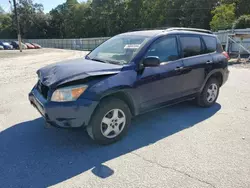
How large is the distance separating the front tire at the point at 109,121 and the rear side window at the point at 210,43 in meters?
2.72

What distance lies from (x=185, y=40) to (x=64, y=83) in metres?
2.71

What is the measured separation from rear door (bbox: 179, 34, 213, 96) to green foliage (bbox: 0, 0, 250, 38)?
18.8 m

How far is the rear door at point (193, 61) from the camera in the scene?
4.72 m

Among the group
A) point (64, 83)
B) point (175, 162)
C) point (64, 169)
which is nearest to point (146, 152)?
point (175, 162)

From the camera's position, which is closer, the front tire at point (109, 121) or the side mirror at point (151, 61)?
the front tire at point (109, 121)

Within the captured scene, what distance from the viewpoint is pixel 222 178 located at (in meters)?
2.91

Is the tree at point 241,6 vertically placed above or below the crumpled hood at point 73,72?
above

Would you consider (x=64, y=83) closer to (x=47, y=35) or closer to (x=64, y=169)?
(x=64, y=169)

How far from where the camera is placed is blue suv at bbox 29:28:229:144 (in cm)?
339

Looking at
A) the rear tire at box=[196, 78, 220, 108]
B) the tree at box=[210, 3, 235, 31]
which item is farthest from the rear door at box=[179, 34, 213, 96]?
the tree at box=[210, 3, 235, 31]

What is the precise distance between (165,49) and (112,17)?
56.2 metres

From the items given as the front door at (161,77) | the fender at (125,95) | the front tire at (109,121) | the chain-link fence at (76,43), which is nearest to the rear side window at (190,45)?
the front door at (161,77)

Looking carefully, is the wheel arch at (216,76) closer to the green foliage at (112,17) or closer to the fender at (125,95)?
the fender at (125,95)

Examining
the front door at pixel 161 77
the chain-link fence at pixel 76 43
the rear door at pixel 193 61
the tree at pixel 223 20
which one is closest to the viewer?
the front door at pixel 161 77
